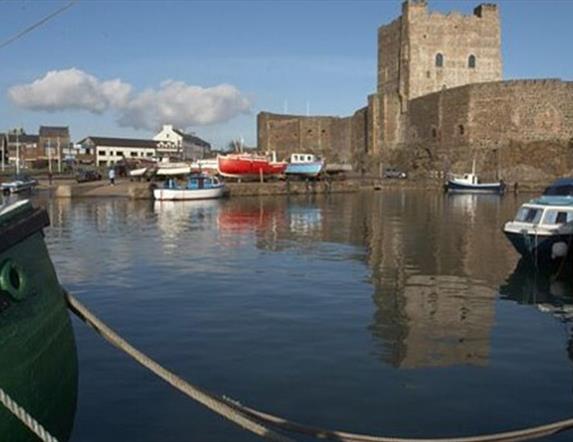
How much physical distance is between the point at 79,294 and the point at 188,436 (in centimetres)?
743

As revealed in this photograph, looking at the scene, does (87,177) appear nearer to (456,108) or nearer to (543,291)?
(456,108)

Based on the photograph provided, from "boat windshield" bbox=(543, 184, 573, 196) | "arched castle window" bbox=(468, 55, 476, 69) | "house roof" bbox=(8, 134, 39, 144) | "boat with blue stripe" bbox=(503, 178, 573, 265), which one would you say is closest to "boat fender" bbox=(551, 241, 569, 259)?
"boat with blue stripe" bbox=(503, 178, 573, 265)

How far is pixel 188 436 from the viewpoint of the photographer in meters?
6.46

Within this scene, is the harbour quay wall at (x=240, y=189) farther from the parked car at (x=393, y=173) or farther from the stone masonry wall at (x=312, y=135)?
the stone masonry wall at (x=312, y=135)

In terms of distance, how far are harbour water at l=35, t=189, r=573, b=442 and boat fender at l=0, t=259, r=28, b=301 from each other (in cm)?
203

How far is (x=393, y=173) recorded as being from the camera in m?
68.9

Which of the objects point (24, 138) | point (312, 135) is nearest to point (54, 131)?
point (24, 138)

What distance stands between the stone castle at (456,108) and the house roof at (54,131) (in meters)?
61.8

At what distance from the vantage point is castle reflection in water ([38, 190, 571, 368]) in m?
10.3

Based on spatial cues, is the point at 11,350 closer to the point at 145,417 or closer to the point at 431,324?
the point at 145,417

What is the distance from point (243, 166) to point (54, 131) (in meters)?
75.9

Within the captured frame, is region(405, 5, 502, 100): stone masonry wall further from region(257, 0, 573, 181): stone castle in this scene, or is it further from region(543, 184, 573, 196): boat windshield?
region(543, 184, 573, 196): boat windshield

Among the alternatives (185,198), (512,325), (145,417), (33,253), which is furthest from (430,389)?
(185,198)

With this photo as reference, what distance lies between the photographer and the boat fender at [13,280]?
4766 millimetres
